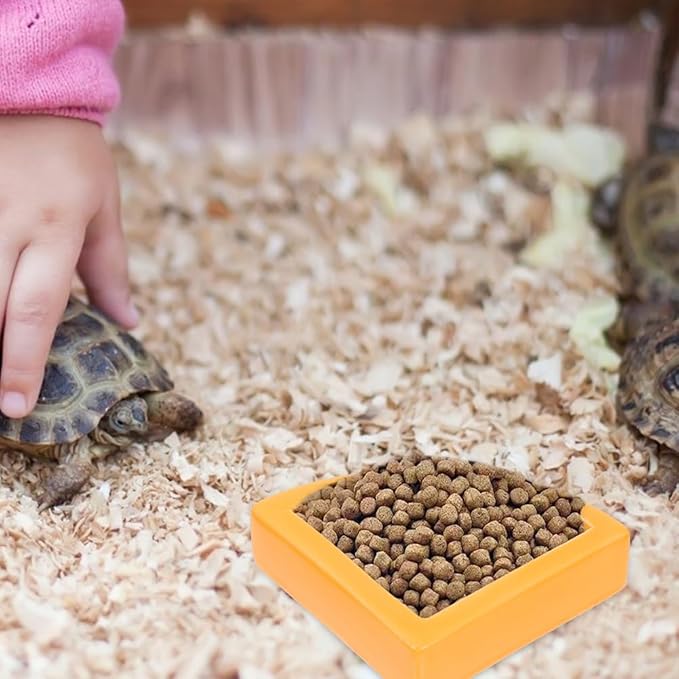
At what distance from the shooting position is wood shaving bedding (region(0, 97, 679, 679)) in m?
1.54

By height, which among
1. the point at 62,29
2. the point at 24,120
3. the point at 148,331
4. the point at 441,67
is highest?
the point at 62,29

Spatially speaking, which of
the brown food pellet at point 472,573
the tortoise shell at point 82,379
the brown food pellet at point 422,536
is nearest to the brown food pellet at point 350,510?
the brown food pellet at point 422,536

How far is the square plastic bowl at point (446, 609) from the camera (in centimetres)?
143

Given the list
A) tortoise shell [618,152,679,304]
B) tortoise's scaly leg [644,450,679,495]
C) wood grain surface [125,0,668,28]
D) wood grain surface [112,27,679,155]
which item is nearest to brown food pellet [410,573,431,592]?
tortoise's scaly leg [644,450,679,495]

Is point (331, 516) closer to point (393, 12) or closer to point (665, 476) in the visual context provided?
point (665, 476)

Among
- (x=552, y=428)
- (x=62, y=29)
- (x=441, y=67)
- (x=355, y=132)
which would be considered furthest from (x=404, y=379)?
(x=441, y=67)

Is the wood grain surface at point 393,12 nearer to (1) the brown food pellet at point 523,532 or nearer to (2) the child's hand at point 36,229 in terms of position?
(2) the child's hand at point 36,229

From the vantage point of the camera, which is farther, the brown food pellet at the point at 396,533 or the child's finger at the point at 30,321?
the child's finger at the point at 30,321

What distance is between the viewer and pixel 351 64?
3262 mm

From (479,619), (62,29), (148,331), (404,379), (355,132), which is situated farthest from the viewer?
(355,132)

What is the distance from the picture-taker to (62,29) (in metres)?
1.78

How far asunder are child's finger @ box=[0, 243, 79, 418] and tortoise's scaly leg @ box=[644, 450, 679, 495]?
1056 mm

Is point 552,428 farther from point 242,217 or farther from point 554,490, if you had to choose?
point 242,217

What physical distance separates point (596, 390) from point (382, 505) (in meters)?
0.62
